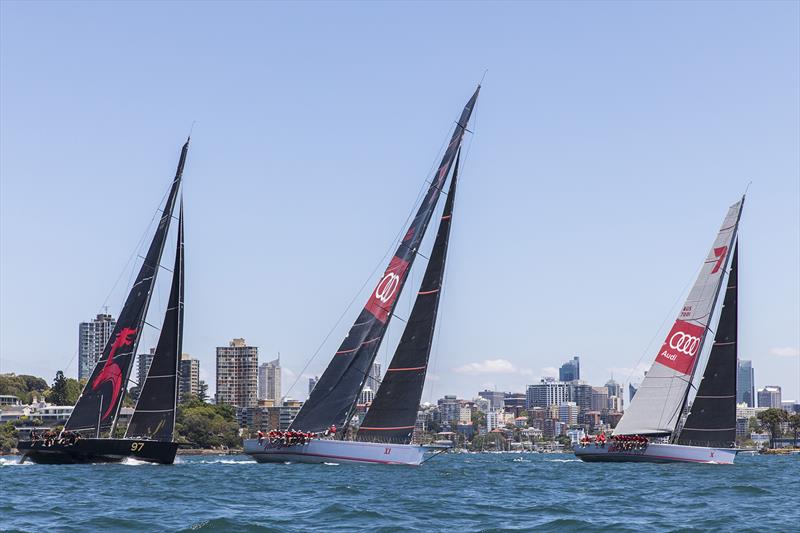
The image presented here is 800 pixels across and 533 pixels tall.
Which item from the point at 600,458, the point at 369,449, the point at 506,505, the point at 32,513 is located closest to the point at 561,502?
the point at 506,505

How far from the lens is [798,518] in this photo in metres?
35.2

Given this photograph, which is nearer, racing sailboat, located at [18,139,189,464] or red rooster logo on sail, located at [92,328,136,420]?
racing sailboat, located at [18,139,189,464]

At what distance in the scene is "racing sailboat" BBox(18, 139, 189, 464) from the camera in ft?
196

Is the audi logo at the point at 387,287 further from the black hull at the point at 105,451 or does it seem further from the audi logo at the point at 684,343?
the audi logo at the point at 684,343

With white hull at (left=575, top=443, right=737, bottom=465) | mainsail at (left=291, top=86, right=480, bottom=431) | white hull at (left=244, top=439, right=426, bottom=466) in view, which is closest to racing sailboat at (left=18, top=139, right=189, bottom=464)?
white hull at (left=244, top=439, right=426, bottom=466)

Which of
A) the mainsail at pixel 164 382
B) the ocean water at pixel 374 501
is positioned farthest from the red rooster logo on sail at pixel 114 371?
the ocean water at pixel 374 501

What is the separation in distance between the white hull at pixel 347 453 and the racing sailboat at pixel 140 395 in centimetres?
561

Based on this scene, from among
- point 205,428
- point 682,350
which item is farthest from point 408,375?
point 205,428

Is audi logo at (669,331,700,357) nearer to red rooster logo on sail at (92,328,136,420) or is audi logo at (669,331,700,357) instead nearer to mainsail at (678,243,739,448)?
mainsail at (678,243,739,448)

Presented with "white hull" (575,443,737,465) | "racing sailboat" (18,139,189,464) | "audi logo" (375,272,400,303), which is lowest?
"white hull" (575,443,737,465)

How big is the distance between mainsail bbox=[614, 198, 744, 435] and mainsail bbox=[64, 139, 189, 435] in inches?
1218

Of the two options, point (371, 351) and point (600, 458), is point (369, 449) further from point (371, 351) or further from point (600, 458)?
point (600, 458)

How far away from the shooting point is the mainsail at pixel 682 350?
73750 millimetres

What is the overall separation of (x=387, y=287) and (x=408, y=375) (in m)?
5.20
